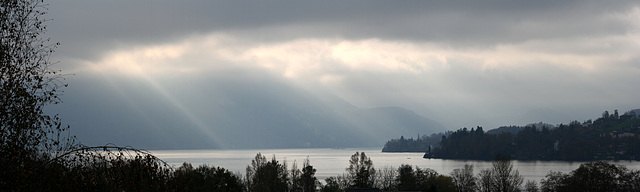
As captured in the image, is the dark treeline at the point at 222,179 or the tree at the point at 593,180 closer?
the dark treeline at the point at 222,179

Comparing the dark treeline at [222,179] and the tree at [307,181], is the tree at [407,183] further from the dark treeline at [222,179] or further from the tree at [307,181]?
the tree at [307,181]

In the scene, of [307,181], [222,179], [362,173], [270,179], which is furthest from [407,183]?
[222,179]

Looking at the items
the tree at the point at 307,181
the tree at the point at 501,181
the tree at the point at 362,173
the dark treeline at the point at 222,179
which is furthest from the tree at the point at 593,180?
the tree at the point at 307,181

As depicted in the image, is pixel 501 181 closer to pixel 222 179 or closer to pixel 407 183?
pixel 407 183

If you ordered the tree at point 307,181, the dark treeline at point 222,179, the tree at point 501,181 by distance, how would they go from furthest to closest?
the tree at point 501,181 → the tree at point 307,181 → the dark treeline at point 222,179

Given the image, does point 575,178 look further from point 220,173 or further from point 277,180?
point 220,173

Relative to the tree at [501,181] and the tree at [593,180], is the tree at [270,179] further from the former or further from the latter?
the tree at [593,180]

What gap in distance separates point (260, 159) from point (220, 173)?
43.2 metres

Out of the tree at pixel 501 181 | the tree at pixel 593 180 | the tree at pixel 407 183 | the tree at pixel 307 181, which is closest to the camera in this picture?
the tree at pixel 407 183

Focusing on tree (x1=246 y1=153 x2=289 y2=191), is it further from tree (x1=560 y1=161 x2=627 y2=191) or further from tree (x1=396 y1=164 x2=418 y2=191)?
tree (x1=560 y1=161 x2=627 y2=191)

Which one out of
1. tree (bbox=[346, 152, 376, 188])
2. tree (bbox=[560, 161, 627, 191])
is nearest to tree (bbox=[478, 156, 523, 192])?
tree (bbox=[560, 161, 627, 191])

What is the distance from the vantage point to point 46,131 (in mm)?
17344

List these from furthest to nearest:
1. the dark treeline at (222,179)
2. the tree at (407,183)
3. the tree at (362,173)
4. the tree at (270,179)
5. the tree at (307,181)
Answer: the tree at (362,173) → the tree at (307,181) → the tree at (270,179) → the tree at (407,183) → the dark treeline at (222,179)

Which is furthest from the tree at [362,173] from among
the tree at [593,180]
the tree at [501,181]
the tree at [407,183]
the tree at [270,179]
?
the tree at [593,180]
